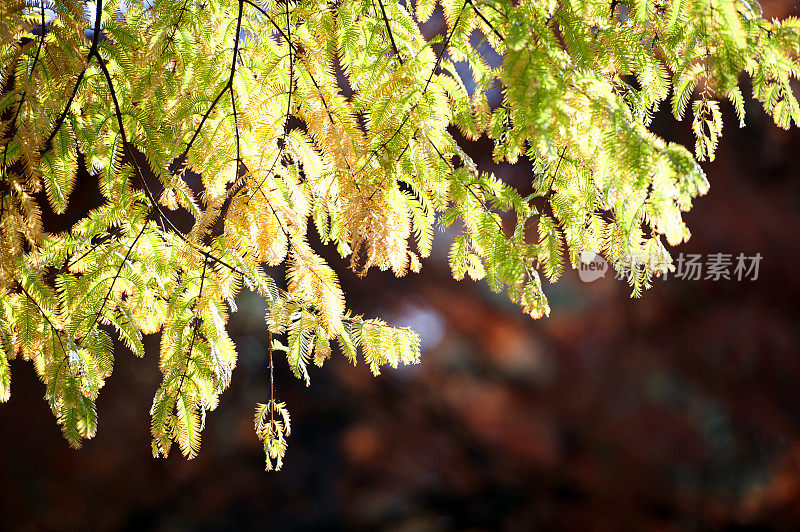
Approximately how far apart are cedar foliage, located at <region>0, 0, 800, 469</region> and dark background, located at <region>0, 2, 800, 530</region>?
2.05 meters

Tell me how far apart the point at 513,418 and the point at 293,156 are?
8.26 ft

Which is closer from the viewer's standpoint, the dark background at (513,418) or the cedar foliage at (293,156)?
the cedar foliage at (293,156)

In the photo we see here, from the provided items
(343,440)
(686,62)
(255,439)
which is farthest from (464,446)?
(686,62)

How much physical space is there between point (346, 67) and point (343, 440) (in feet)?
8.18

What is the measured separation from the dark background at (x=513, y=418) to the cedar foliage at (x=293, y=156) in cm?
205

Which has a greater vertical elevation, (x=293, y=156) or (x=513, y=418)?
(x=293, y=156)

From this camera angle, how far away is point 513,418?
3.34 meters

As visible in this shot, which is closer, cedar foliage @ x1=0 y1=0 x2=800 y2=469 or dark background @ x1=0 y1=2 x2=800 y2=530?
cedar foliage @ x1=0 y1=0 x2=800 y2=469

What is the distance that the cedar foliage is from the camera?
1025 millimetres

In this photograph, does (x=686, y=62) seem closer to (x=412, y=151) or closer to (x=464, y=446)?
(x=412, y=151)

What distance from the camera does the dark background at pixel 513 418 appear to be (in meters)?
3.16

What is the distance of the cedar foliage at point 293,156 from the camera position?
103 centimetres

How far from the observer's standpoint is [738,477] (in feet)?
10.7

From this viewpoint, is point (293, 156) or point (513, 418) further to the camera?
point (513, 418)
